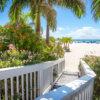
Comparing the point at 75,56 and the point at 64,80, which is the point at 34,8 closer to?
the point at 64,80

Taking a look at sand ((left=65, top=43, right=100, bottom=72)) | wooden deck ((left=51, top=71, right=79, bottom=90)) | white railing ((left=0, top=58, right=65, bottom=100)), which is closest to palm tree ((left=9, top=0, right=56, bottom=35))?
wooden deck ((left=51, top=71, right=79, bottom=90))

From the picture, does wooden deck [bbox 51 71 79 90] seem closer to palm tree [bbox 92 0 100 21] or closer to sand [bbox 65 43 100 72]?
sand [bbox 65 43 100 72]

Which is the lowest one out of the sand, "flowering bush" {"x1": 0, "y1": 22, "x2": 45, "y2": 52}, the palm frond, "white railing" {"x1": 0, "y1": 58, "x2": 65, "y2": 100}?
the sand

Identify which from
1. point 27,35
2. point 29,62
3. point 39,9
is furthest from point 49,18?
point 29,62

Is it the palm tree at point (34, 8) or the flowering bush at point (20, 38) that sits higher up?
the palm tree at point (34, 8)

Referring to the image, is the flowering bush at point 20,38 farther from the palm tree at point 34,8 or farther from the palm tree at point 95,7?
the palm tree at point 95,7

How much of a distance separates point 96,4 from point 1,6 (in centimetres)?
498

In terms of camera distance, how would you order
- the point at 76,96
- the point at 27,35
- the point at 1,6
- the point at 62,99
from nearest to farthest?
the point at 62,99
the point at 76,96
the point at 27,35
the point at 1,6

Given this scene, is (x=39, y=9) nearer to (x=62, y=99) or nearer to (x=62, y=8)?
(x=62, y=8)

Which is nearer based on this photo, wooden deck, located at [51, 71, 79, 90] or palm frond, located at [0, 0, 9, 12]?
wooden deck, located at [51, 71, 79, 90]

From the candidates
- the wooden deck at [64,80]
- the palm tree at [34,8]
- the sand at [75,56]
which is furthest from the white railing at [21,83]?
the sand at [75,56]

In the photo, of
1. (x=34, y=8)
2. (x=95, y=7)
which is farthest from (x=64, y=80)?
(x=95, y=7)

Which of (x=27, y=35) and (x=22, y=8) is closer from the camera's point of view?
(x=27, y=35)

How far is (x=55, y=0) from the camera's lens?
686 cm
